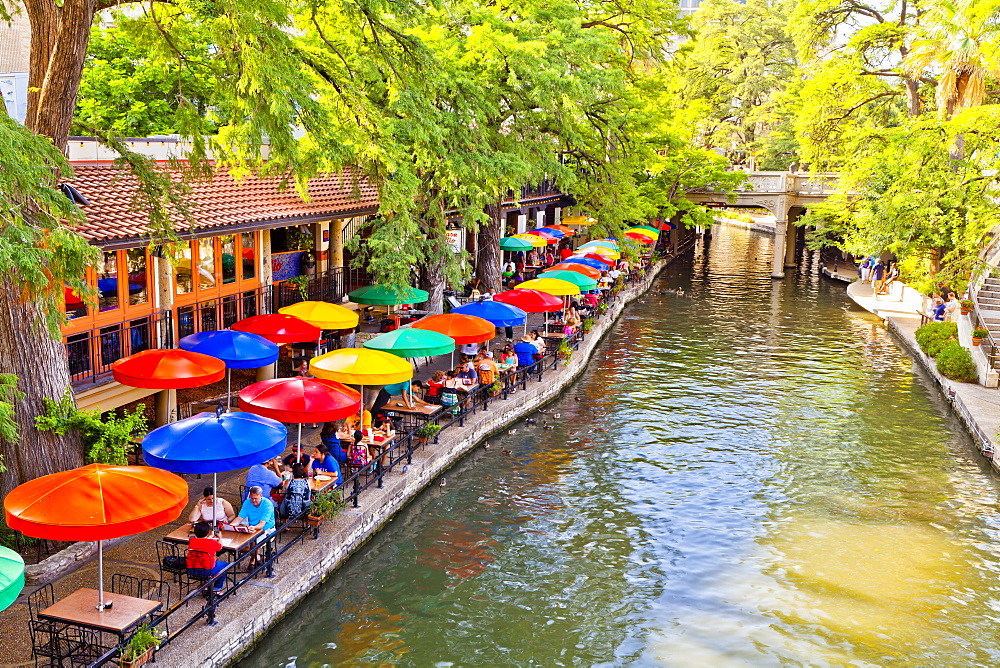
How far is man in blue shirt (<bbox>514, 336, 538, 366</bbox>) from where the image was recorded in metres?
25.3

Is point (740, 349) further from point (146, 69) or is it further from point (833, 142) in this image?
point (146, 69)

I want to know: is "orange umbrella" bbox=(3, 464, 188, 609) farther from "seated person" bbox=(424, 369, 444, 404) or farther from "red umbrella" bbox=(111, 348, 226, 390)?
"seated person" bbox=(424, 369, 444, 404)

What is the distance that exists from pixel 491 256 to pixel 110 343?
19.6 m

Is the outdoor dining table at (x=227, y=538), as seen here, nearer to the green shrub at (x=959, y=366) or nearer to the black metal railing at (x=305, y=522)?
the black metal railing at (x=305, y=522)

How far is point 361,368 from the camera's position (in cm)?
1700

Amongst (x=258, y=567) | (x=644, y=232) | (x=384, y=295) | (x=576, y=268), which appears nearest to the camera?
(x=258, y=567)

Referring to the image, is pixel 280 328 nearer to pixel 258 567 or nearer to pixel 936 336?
pixel 258 567

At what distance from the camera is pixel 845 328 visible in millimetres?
38969

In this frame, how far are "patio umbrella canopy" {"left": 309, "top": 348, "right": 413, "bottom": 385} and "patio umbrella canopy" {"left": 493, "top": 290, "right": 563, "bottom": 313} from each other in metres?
9.15

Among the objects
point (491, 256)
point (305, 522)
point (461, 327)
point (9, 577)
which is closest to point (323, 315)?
point (461, 327)

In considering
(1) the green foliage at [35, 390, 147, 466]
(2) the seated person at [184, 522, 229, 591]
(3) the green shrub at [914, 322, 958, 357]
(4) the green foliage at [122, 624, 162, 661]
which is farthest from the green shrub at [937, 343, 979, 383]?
(4) the green foliage at [122, 624, 162, 661]

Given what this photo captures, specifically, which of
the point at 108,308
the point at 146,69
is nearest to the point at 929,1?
the point at 146,69

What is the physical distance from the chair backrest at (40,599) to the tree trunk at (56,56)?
6387 millimetres

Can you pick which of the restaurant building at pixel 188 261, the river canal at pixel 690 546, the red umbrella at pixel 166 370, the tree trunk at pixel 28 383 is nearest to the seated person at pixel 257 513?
the river canal at pixel 690 546
